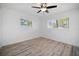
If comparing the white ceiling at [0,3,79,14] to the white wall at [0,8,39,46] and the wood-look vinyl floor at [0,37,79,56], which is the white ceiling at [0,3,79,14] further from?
the wood-look vinyl floor at [0,37,79,56]

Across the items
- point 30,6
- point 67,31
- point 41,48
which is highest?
point 30,6

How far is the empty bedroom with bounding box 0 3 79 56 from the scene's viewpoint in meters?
1.47

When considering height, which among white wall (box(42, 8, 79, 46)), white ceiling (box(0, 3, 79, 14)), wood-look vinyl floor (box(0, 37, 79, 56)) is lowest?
wood-look vinyl floor (box(0, 37, 79, 56))

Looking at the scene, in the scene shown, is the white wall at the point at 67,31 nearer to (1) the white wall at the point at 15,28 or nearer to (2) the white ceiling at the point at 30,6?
(2) the white ceiling at the point at 30,6

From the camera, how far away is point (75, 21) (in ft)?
4.97

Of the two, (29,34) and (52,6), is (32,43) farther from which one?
(52,6)

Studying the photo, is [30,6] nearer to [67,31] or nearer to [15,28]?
[15,28]

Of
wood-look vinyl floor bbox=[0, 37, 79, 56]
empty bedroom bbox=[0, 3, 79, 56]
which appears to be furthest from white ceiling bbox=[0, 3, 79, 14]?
wood-look vinyl floor bbox=[0, 37, 79, 56]

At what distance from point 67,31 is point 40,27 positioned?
20.0 inches

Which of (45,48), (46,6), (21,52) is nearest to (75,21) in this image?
(46,6)

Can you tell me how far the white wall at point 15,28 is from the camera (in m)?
1.48

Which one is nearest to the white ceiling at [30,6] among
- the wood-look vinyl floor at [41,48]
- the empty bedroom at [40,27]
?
the empty bedroom at [40,27]

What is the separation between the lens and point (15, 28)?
1536 millimetres

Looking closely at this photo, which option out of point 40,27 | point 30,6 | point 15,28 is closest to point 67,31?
point 40,27
